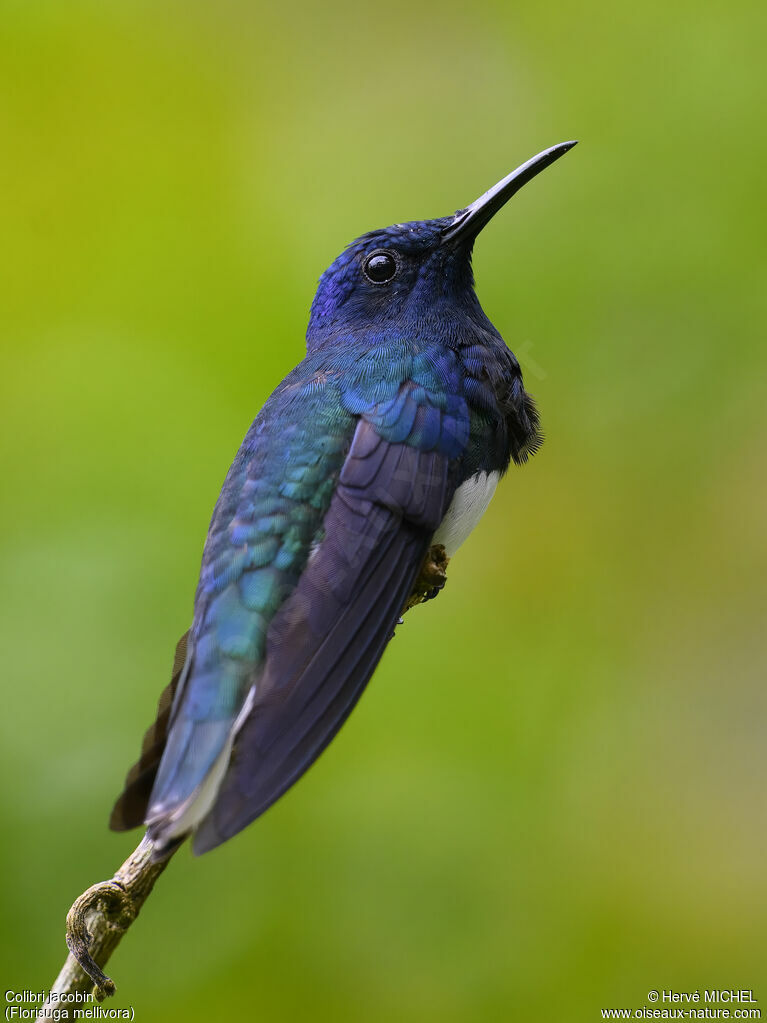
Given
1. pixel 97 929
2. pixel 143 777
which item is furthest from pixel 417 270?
pixel 97 929

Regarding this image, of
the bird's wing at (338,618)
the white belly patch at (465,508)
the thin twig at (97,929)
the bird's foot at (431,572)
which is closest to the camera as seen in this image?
the thin twig at (97,929)

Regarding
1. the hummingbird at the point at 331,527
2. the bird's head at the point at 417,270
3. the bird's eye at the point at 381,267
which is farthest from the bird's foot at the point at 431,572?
the bird's eye at the point at 381,267

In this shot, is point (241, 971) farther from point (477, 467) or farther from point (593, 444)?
point (593, 444)

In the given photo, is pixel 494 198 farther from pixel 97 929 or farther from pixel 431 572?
pixel 97 929

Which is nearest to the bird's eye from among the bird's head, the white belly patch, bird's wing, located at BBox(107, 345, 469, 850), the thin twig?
the bird's head

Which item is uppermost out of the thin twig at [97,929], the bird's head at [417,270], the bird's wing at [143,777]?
the bird's head at [417,270]

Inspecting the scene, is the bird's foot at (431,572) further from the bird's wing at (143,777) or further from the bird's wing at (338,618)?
the bird's wing at (143,777)

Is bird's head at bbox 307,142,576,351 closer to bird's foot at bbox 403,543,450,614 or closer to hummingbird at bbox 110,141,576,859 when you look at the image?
hummingbird at bbox 110,141,576,859
